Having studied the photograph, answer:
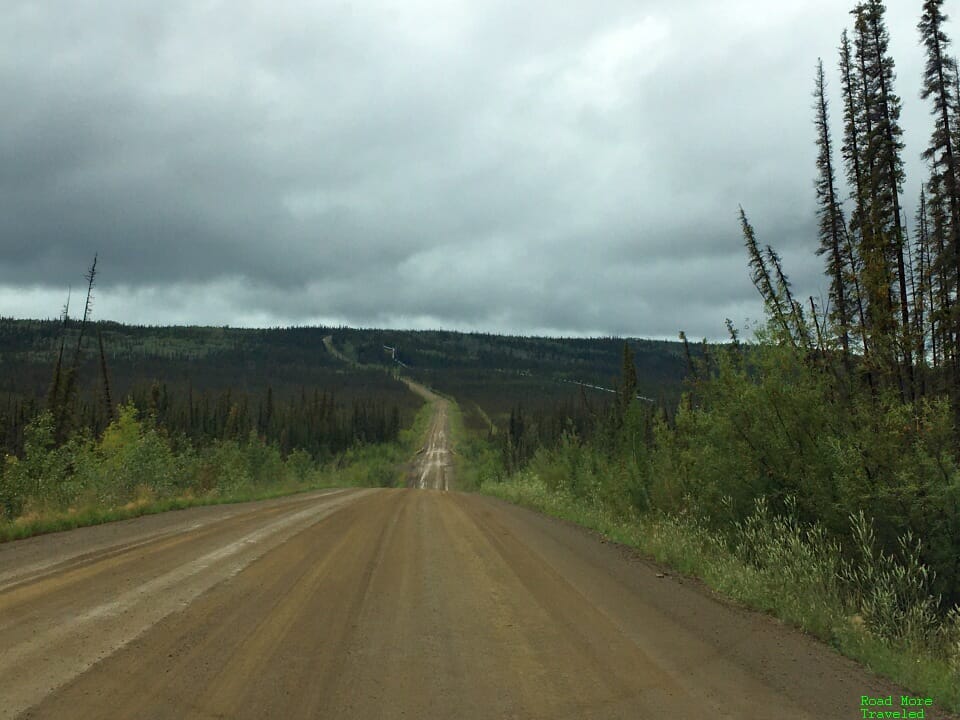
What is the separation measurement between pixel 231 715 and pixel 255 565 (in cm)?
522

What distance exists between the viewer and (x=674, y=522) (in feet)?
38.8

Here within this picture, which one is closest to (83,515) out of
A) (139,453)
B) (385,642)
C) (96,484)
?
(96,484)

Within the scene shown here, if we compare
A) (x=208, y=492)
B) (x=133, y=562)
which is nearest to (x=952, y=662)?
(x=133, y=562)

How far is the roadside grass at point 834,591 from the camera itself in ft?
17.3

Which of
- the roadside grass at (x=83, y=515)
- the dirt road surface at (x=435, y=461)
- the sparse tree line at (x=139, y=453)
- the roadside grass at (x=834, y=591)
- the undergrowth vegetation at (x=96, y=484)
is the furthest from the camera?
the dirt road surface at (x=435, y=461)

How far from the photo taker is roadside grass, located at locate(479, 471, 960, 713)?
17.3 feet

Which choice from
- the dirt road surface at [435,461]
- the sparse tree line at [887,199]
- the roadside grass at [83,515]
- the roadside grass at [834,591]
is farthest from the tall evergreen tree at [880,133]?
the dirt road surface at [435,461]

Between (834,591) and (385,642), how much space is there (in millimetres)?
4996

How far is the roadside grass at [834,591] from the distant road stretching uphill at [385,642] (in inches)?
13.3

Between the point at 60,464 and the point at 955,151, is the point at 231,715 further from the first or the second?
the point at 955,151

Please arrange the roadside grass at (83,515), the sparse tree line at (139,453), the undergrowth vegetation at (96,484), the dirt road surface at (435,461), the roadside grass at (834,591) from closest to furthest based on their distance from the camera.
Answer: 1. the roadside grass at (834,591)
2. the roadside grass at (83,515)
3. the undergrowth vegetation at (96,484)
4. the sparse tree line at (139,453)
5. the dirt road surface at (435,461)

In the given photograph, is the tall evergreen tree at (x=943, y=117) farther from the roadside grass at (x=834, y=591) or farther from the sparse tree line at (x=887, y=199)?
the roadside grass at (x=834, y=591)

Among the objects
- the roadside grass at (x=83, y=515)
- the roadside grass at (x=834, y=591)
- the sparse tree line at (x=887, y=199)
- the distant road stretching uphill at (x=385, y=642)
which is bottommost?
the roadside grass at (x=83, y=515)

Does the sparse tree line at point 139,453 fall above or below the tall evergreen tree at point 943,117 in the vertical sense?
below
